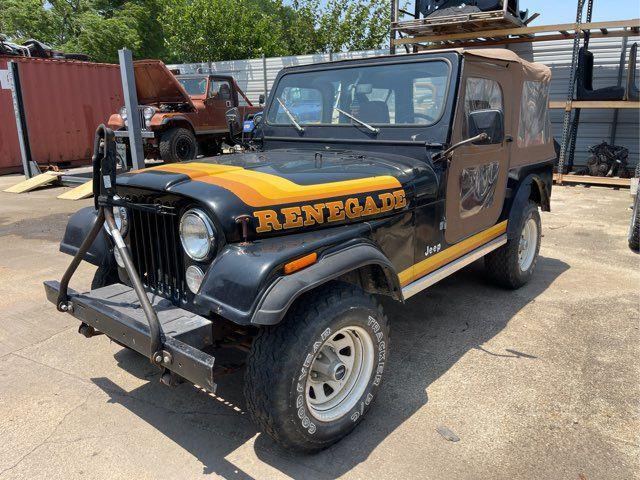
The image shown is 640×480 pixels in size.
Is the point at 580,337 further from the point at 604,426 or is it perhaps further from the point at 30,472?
the point at 30,472

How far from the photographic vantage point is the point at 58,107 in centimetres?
1195

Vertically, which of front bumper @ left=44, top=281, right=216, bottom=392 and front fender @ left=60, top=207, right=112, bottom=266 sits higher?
front fender @ left=60, top=207, right=112, bottom=266

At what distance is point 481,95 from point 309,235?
1964mm

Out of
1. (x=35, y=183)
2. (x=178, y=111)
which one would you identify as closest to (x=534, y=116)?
(x=178, y=111)

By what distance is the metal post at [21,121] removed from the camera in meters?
10.4

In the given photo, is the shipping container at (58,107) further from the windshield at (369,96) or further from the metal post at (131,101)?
the windshield at (369,96)

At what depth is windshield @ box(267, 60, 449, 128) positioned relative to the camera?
330 cm

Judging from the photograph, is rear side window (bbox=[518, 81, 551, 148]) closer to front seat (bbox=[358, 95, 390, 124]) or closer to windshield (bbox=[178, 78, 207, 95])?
front seat (bbox=[358, 95, 390, 124])

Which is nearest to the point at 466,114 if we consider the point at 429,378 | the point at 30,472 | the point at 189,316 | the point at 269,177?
the point at 269,177

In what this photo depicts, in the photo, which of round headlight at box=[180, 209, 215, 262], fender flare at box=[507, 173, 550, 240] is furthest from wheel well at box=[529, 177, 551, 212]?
round headlight at box=[180, 209, 215, 262]

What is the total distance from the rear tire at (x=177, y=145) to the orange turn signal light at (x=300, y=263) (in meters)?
9.22

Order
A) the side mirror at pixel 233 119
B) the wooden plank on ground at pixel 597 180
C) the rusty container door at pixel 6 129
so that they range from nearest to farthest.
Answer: the side mirror at pixel 233 119 < the wooden plank on ground at pixel 597 180 < the rusty container door at pixel 6 129

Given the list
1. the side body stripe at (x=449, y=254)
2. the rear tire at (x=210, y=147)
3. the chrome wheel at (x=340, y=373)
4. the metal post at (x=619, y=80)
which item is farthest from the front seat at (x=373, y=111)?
the rear tire at (x=210, y=147)

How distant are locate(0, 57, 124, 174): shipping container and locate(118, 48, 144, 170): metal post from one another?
5025mm
